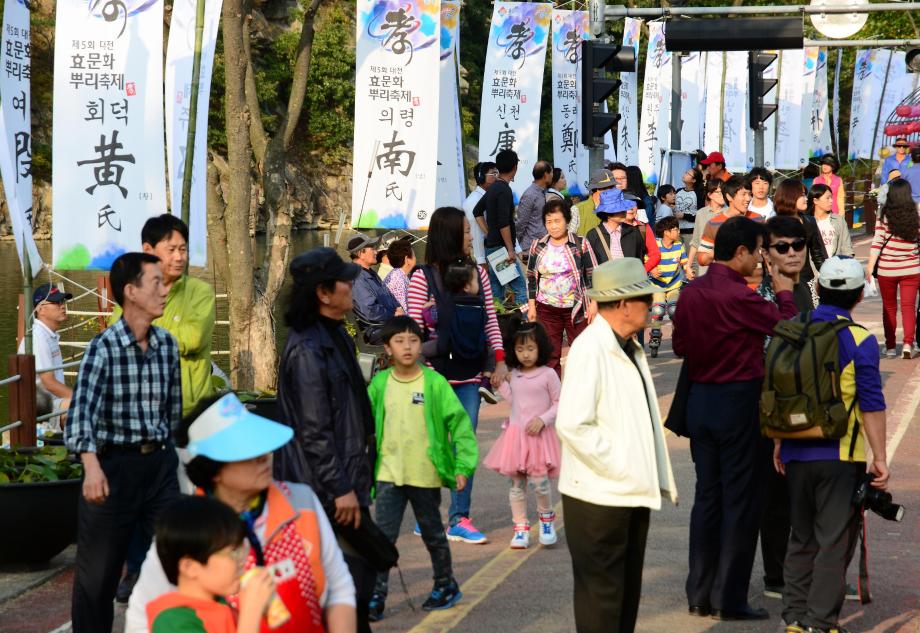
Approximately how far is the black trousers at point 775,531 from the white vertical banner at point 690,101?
24358mm

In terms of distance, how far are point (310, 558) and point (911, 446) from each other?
802 cm

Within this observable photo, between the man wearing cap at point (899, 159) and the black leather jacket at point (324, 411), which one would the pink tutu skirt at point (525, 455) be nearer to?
the black leather jacket at point (324, 411)

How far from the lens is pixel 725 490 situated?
6.52 metres

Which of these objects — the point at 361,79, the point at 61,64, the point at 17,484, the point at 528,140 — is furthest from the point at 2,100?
the point at 528,140

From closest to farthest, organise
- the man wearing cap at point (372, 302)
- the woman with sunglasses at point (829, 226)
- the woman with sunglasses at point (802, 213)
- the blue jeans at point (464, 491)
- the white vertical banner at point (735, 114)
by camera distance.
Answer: the blue jeans at point (464, 491), the woman with sunglasses at point (802, 213), the man wearing cap at point (372, 302), the woman with sunglasses at point (829, 226), the white vertical banner at point (735, 114)

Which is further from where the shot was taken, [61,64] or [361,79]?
[361,79]

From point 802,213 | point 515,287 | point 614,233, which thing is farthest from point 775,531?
point 515,287

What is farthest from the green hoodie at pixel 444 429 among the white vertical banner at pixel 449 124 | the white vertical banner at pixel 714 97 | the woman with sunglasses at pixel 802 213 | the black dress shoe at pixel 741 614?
the white vertical banner at pixel 714 97

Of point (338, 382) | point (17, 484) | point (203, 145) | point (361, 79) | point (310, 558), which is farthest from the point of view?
point (361, 79)

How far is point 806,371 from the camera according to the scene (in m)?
5.88

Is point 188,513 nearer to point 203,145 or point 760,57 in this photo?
point 203,145

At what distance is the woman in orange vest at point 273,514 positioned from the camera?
3531 mm

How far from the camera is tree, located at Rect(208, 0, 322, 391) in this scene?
1377 cm

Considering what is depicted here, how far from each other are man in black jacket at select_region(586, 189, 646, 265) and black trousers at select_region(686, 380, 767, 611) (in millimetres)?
4917
